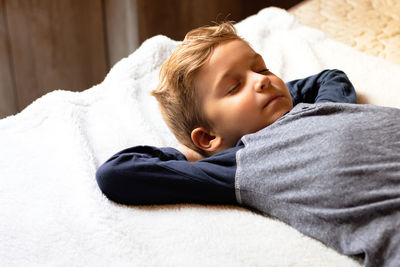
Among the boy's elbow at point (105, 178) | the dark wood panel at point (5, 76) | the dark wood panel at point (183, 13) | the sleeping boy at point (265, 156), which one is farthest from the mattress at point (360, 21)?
the dark wood panel at point (5, 76)

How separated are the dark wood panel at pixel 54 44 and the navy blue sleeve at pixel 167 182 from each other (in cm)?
121

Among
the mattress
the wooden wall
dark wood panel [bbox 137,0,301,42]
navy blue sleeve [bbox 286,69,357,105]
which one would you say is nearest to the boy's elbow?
navy blue sleeve [bbox 286,69,357,105]

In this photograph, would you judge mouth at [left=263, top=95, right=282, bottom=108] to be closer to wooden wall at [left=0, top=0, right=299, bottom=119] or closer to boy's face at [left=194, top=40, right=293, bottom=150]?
boy's face at [left=194, top=40, right=293, bottom=150]

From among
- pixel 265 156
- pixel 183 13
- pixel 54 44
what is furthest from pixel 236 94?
pixel 183 13

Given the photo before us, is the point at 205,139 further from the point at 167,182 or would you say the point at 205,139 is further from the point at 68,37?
the point at 68,37

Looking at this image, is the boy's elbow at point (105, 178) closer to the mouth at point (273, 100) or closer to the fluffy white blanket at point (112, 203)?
the fluffy white blanket at point (112, 203)

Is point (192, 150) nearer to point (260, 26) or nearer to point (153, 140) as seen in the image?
point (153, 140)

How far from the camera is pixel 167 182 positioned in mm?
810

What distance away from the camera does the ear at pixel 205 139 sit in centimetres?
95

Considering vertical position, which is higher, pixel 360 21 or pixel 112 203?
pixel 360 21

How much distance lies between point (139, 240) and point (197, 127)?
0.30m

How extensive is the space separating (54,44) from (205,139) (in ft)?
3.86

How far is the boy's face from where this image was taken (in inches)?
35.0

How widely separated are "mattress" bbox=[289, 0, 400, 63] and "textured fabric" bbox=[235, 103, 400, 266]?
55 centimetres
